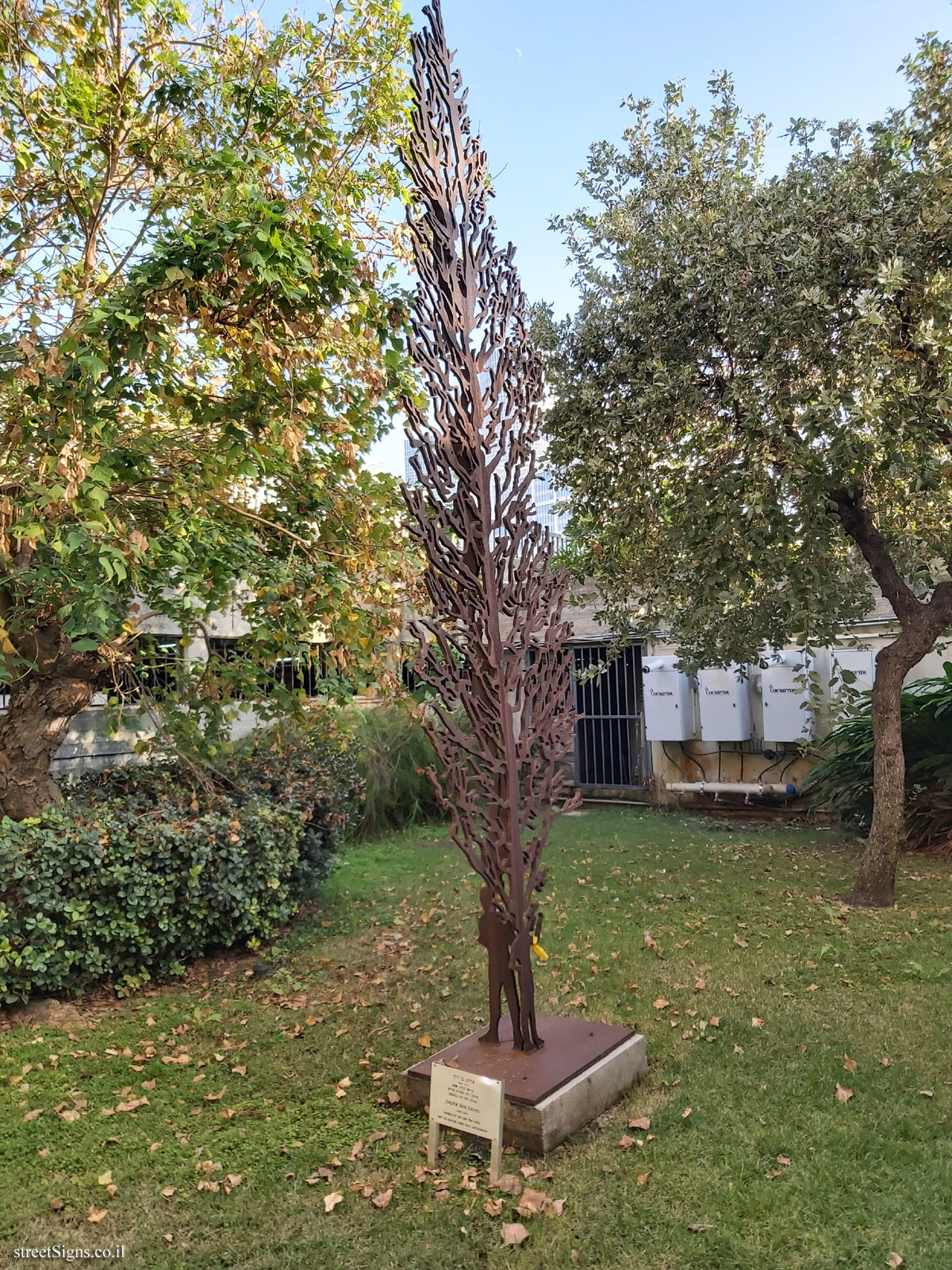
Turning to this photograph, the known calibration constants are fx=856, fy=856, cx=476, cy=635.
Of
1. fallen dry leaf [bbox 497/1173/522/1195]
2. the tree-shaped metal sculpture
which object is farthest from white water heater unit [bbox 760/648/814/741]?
fallen dry leaf [bbox 497/1173/522/1195]

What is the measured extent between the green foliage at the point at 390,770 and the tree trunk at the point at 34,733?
433 cm

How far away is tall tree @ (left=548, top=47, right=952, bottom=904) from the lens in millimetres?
5078

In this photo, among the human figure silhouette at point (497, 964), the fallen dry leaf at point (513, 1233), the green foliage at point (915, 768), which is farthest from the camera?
the green foliage at point (915, 768)

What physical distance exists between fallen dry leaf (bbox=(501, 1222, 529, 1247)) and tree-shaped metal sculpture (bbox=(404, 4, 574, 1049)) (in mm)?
822

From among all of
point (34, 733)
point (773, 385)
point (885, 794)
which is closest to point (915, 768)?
point (885, 794)

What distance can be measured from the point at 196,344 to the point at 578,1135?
520 cm

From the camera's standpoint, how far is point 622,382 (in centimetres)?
636

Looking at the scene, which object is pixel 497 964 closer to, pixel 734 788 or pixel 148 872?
pixel 148 872

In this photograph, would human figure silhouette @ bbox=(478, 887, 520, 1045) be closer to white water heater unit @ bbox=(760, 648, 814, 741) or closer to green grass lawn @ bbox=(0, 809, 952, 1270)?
green grass lawn @ bbox=(0, 809, 952, 1270)

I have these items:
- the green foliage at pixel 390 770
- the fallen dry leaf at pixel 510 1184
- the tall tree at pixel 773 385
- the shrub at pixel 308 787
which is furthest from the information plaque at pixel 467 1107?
the green foliage at pixel 390 770

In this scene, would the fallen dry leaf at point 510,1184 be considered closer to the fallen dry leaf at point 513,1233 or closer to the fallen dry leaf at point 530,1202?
the fallen dry leaf at point 530,1202

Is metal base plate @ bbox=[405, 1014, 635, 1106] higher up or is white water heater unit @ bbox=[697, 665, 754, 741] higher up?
white water heater unit @ bbox=[697, 665, 754, 741]

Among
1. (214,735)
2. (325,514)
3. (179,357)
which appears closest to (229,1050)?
(214,735)

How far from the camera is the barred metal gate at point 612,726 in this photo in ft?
37.0
